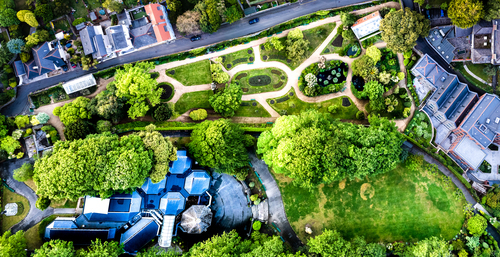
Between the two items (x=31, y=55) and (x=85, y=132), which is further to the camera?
(x=31, y=55)

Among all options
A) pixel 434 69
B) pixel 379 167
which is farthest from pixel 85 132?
pixel 434 69

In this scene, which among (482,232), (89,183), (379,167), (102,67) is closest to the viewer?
(89,183)

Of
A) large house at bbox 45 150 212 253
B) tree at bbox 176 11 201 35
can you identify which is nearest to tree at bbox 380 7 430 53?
tree at bbox 176 11 201 35

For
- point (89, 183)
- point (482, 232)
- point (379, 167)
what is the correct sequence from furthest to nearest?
point (482, 232) → point (379, 167) → point (89, 183)

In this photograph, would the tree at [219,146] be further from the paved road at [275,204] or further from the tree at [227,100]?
the paved road at [275,204]

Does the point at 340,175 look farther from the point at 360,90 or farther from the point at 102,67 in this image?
the point at 102,67

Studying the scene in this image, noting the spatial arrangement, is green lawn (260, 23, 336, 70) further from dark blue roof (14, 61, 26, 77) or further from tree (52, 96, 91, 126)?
dark blue roof (14, 61, 26, 77)

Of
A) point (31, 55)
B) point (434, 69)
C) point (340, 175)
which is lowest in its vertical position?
point (340, 175)

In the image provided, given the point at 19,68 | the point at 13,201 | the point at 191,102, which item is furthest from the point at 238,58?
the point at 13,201

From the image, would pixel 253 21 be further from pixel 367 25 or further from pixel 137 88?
pixel 137 88
